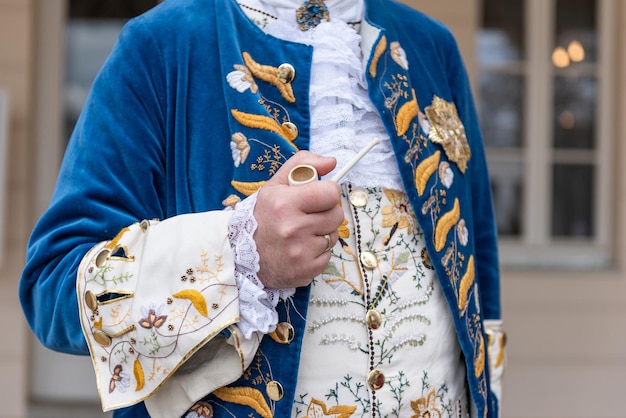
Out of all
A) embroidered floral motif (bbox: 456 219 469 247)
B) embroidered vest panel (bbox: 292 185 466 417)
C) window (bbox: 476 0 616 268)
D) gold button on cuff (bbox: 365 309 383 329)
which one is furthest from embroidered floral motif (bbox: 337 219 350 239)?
window (bbox: 476 0 616 268)

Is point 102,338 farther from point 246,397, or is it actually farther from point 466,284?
point 466,284

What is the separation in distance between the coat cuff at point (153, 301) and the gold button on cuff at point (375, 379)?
236 mm

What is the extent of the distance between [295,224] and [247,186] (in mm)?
160

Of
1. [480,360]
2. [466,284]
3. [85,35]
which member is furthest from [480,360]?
[85,35]

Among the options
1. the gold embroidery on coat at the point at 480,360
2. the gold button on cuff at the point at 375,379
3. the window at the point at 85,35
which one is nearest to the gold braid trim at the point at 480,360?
the gold embroidery on coat at the point at 480,360

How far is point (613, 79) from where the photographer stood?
4.22 meters

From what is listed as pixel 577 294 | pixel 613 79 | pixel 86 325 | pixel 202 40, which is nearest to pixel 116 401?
pixel 86 325

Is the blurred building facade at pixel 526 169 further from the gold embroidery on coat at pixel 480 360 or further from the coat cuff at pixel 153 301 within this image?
the coat cuff at pixel 153 301

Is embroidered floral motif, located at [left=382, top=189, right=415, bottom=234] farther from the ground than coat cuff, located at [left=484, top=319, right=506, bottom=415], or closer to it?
farther from the ground

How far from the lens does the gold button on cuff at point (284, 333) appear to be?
1078 mm

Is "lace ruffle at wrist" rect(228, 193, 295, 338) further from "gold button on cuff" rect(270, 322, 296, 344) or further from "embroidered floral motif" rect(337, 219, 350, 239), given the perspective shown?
"embroidered floral motif" rect(337, 219, 350, 239)

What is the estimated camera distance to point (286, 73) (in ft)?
3.82

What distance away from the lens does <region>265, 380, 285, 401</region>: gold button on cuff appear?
1.07 m

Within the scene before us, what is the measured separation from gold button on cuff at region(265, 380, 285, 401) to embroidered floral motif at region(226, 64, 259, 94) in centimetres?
41
